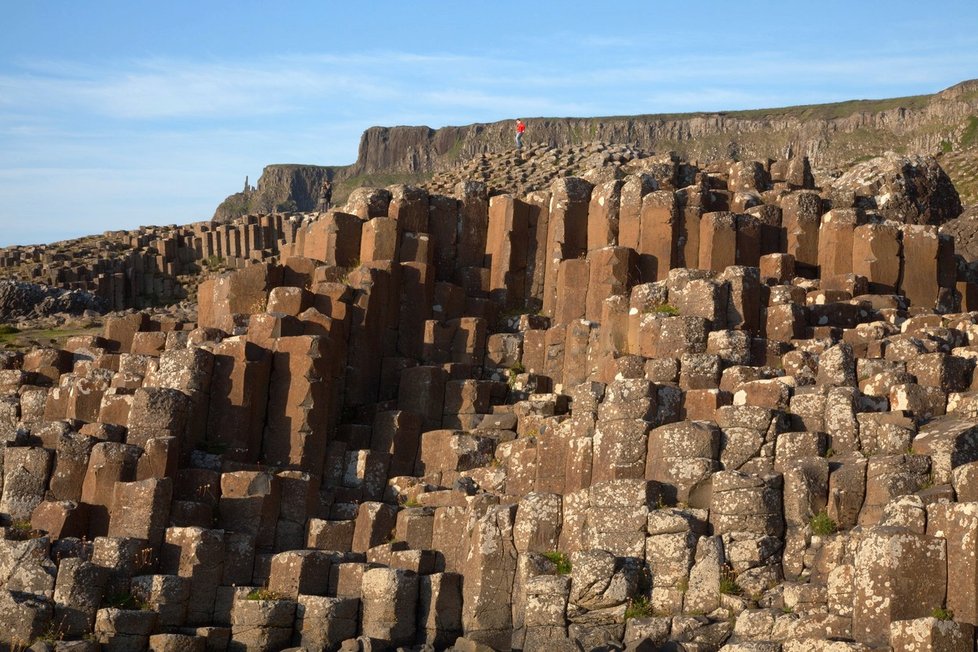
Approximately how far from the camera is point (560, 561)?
29.4 meters

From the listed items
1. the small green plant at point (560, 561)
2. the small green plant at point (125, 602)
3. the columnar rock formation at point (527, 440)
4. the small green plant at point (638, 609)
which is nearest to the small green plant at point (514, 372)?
the columnar rock formation at point (527, 440)

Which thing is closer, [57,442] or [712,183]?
[57,442]

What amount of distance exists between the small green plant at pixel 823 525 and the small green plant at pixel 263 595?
9.99 metres

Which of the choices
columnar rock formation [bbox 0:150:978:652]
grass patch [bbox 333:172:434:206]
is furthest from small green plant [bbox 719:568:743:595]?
grass patch [bbox 333:172:434:206]

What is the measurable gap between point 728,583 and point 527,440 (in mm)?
7079

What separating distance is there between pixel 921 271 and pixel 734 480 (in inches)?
558

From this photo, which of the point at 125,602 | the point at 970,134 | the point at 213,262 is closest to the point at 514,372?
the point at 125,602

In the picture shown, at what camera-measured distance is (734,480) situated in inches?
1118

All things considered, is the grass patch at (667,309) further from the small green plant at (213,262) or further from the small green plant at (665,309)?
the small green plant at (213,262)

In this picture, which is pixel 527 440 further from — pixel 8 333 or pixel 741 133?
pixel 741 133

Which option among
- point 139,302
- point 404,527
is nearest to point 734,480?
point 404,527

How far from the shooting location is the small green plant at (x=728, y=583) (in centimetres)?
2739

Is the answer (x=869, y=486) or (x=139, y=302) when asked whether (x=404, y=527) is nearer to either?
(x=869, y=486)

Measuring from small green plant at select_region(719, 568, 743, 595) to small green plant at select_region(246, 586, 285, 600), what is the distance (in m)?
8.40
